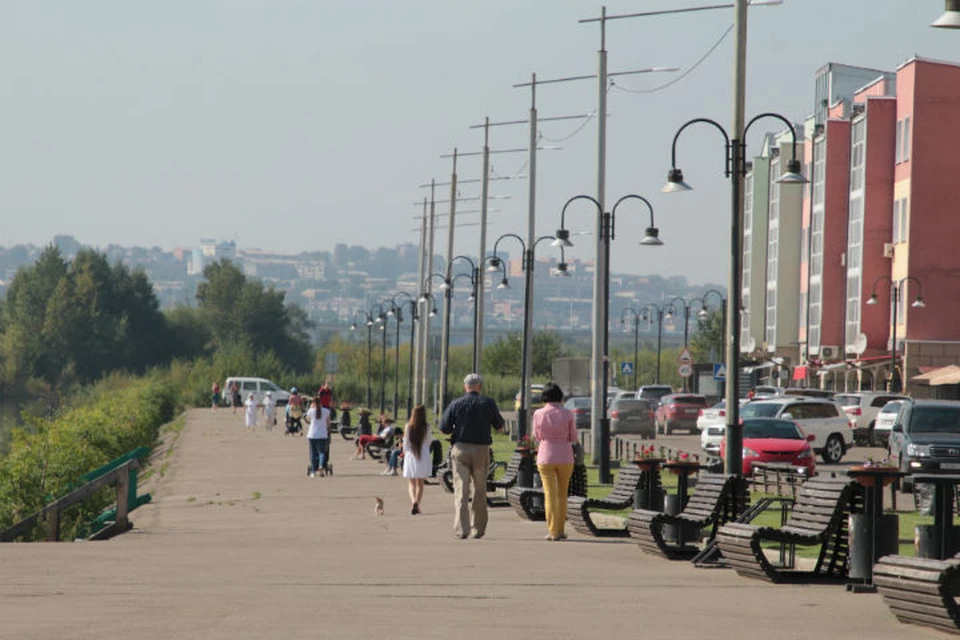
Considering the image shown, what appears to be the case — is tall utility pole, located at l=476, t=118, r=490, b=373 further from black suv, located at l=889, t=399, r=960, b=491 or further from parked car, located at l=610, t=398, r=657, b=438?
black suv, located at l=889, t=399, r=960, b=491

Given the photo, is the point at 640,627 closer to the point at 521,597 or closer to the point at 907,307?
the point at 521,597

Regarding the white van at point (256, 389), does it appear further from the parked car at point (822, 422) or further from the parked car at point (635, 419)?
the parked car at point (822, 422)

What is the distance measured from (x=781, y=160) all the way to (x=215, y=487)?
74.1 meters

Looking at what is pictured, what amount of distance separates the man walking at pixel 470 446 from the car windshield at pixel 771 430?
1880 centimetres

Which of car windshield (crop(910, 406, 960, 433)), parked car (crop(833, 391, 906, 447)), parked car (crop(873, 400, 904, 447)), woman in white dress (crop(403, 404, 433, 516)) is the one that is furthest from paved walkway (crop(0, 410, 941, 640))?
parked car (crop(833, 391, 906, 447))

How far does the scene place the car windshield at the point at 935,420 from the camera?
1332 inches

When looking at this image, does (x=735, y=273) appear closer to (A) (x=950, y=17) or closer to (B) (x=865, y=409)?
(A) (x=950, y=17)

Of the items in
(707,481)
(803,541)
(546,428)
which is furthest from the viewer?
(546,428)

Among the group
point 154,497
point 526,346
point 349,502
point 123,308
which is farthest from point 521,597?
point 123,308

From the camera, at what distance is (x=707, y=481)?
16.5 meters

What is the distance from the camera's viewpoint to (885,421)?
50469 mm

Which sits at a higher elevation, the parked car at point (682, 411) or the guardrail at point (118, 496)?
the guardrail at point (118, 496)

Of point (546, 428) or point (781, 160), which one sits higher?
point (781, 160)

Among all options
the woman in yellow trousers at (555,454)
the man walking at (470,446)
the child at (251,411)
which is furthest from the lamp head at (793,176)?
the child at (251,411)
